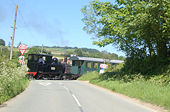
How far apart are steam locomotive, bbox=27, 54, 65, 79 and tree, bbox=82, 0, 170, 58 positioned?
9832 millimetres

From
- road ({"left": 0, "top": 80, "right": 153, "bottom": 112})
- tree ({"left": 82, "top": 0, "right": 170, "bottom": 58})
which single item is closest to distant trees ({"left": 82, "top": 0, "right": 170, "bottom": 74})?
tree ({"left": 82, "top": 0, "right": 170, "bottom": 58})

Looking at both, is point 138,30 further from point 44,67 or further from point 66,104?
point 44,67

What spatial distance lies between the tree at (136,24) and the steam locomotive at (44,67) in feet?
32.3

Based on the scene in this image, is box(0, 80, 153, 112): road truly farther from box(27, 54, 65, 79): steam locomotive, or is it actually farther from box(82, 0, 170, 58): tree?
box(27, 54, 65, 79): steam locomotive

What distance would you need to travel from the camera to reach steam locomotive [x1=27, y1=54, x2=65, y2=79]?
30.8m

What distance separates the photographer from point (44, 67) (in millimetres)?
32094

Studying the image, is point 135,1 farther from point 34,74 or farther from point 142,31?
point 34,74

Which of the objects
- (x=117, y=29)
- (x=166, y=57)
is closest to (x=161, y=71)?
(x=166, y=57)

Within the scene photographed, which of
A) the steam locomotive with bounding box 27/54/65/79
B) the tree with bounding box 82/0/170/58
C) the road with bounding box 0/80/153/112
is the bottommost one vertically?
the road with bounding box 0/80/153/112

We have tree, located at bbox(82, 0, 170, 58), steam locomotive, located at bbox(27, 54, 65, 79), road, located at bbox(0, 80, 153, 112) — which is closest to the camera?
road, located at bbox(0, 80, 153, 112)

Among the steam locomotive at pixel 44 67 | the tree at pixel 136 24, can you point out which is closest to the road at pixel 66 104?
the tree at pixel 136 24

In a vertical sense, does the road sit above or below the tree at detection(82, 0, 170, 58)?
below

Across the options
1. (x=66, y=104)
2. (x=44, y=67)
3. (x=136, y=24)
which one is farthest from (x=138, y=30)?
(x=44, y=67)

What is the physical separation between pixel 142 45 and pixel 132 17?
6.60 metres
